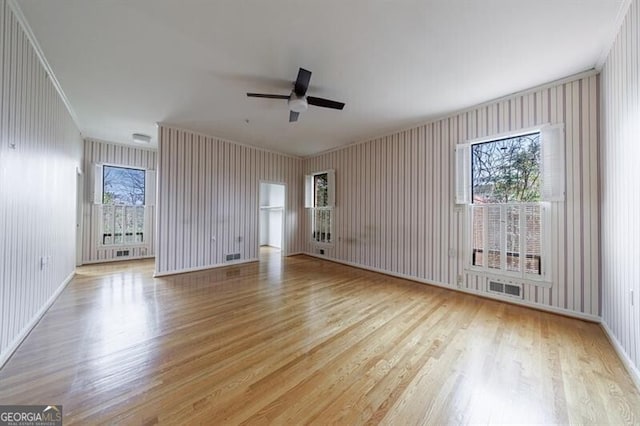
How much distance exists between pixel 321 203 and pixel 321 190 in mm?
368

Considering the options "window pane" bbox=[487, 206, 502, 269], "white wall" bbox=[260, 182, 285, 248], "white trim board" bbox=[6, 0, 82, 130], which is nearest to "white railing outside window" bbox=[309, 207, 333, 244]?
"white wall" bbox=[260, 182, 285, 248]

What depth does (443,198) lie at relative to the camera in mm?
3967

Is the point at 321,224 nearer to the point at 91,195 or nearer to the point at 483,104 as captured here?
the point at 483,104

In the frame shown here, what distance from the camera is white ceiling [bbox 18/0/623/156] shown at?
197 cm

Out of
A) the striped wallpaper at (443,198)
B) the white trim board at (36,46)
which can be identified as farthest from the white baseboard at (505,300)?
the white trim board at (36,46)

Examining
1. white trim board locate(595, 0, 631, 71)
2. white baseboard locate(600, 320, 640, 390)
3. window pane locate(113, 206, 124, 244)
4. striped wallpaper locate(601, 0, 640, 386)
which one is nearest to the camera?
white baseboard locate(600, 320, 640, 390)

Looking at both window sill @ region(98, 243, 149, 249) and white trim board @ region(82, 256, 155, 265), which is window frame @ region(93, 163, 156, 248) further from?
white trim board @ region(82, 256, 155, 265)

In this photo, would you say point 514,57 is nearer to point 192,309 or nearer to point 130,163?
point 192,309

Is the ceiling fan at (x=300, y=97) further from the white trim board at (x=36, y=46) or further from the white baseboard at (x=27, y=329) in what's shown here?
the white baseboard at (x=27, y=329)

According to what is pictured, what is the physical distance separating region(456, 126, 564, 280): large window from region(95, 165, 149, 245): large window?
7.41m

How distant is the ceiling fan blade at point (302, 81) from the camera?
253 centimetres

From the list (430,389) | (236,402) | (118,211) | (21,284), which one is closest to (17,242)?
(21,284)

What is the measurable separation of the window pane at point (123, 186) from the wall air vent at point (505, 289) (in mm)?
7878

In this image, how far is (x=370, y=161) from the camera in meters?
5.21
